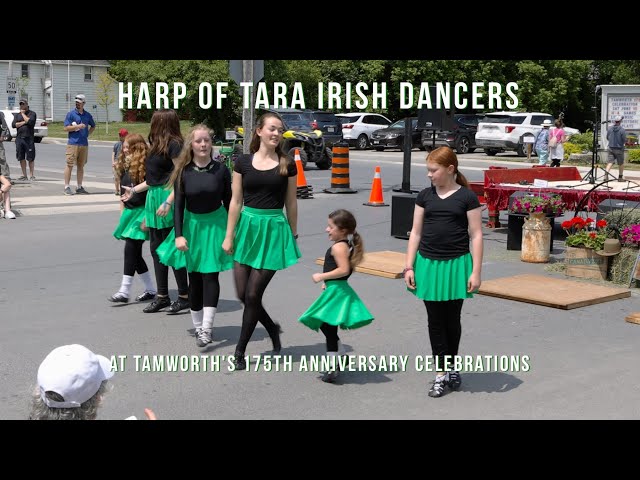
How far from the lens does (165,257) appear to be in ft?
24.5

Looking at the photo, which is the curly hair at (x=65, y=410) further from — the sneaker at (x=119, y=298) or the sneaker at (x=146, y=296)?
the sneaker at (x=146, y=296)

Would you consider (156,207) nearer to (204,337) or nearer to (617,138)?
(204,337)

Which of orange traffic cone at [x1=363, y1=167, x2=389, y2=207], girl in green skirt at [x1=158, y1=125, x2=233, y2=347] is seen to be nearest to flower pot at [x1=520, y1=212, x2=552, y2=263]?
girl in green skirt at [x1=158, y1=125, x2=233, y2=347]

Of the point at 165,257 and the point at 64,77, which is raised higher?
the point at 64,77

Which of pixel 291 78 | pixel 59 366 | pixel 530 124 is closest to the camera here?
pixel 59 366

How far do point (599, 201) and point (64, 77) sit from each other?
65.2 metres

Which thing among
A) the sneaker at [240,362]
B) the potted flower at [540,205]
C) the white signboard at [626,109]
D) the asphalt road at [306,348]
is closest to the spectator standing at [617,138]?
the white signboard at [626,109]

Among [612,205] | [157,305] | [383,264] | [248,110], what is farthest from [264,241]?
[248,110]

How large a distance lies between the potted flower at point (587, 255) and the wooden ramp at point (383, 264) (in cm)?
200

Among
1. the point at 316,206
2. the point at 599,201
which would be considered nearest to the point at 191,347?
the point at 599,201

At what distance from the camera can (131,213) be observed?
8.38 m

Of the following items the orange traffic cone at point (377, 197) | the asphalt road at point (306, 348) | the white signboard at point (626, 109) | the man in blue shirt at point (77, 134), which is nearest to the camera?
the asphalt road at point (306, 348)

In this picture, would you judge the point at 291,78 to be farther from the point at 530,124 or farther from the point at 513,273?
the point at 513,273

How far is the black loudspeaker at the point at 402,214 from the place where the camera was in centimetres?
1282
